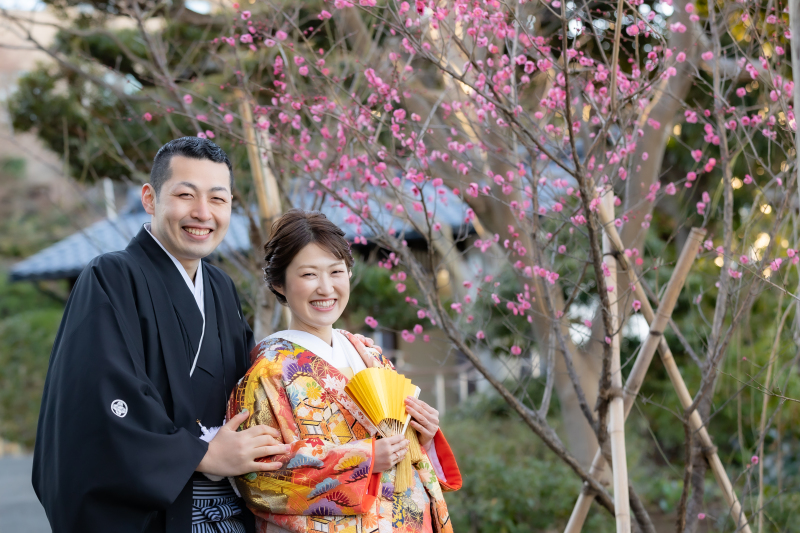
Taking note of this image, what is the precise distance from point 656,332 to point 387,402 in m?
1.39

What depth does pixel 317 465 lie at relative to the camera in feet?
6.96

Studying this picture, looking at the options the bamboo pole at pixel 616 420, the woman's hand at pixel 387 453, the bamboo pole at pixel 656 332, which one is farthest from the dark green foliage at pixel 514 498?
the woman's hand at pixel 387 453

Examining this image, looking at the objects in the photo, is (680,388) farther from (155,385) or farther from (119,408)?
(119,408)

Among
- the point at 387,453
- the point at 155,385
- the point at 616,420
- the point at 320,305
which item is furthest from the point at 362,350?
the point at 616,420

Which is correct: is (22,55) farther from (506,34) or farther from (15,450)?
(506,34)

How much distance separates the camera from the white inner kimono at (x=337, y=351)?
237 cm

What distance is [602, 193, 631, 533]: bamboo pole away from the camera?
282 cm

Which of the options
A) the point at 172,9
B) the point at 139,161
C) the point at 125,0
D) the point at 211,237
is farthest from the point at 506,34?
the point at 139,161

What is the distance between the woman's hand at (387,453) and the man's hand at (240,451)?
29 cm

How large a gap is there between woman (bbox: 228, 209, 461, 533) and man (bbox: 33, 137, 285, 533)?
3.6 inches

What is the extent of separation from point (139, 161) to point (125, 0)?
8.05 feet

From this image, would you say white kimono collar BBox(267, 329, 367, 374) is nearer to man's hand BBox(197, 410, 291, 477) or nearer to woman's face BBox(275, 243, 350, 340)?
woman's face BBox(275, 243, 350, 340)

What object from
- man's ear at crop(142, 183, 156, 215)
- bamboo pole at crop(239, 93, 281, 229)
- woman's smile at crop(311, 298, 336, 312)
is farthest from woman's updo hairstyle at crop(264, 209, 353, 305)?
bamboo pole at crop(239, 93, 281, 229)

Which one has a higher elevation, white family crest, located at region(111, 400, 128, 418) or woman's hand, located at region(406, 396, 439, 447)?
white family crest, located at region(111, 400, 128, 418)
